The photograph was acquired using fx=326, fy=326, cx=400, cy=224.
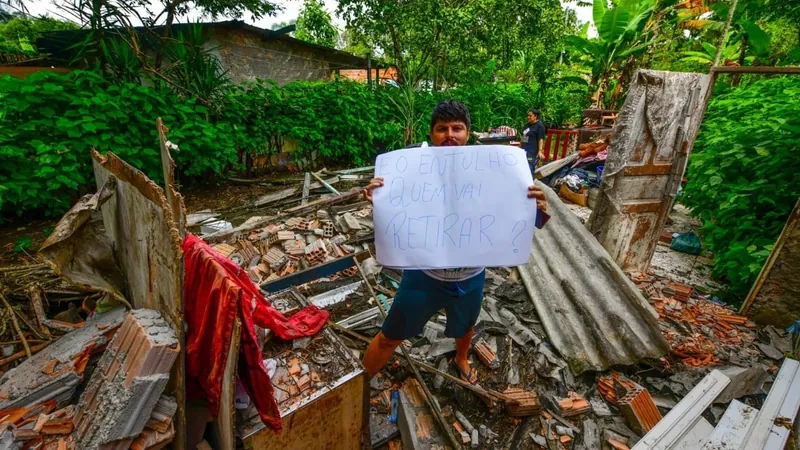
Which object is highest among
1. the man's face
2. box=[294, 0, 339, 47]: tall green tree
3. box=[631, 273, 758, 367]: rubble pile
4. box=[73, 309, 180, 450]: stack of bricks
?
box=[294, 0, 339, 47]: tall green tree

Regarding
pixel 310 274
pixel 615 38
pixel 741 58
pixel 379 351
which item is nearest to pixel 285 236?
pixel 310 274

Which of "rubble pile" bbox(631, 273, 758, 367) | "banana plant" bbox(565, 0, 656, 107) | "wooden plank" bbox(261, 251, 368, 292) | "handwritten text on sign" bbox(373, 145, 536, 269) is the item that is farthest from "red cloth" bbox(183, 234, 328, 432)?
"banana plant" bbox(565, 0, 656, 107)

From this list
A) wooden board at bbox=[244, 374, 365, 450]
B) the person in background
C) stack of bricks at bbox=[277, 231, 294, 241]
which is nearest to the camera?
wooden board at bbox=[244, 374, 365, 450]

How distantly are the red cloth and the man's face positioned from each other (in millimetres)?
1246

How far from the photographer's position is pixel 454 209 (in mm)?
1722

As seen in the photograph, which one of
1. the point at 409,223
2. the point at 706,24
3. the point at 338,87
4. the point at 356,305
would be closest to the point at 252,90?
the point at 338,87

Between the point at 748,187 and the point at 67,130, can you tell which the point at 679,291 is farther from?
the point at 67,130

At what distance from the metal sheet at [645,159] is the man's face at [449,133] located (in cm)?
253

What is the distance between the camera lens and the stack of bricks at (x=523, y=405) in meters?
2.21

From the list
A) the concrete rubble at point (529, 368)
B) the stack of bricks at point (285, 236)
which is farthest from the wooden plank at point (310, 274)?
the stack of bricks at point (285, 236)

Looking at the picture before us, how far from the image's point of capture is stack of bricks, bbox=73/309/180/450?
1.22 metres

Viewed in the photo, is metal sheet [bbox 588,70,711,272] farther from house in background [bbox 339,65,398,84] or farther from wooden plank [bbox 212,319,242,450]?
house in background [bbox 339,65,398,84]

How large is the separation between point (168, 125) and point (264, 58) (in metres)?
7.29

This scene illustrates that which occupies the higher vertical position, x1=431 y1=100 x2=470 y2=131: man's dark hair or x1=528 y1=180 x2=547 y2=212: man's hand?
x1=431 y1=100 x2=470 y2=131: man's dark hair
